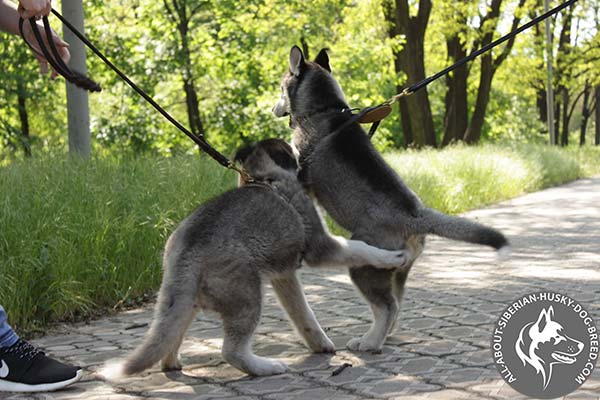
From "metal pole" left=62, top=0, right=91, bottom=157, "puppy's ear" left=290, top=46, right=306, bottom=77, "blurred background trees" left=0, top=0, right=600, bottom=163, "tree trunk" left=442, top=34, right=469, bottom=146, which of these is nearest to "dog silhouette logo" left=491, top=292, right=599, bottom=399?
"puppy's ear" left=290, top=46, right=306, bottom=77

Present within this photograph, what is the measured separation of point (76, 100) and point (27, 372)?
6298mm

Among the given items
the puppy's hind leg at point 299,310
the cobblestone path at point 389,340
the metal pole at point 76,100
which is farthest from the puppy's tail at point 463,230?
the metal pole at point 76,100

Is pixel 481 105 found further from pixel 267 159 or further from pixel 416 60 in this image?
pixel 267 159

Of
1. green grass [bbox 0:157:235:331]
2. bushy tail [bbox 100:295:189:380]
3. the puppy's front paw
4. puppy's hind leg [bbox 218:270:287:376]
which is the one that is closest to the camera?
bushy tail [bbox 100:295:189:380]

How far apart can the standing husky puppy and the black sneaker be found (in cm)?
183

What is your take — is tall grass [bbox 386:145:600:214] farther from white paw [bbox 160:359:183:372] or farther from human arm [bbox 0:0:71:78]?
human arm [bbox 0:0:71:78]

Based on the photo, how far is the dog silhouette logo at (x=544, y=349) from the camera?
4543mm

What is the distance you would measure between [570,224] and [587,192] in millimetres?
6702

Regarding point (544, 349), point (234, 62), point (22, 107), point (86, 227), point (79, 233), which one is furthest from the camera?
point (234, 62)

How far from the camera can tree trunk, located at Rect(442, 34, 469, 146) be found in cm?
2547

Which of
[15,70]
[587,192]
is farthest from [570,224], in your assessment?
[15,70]

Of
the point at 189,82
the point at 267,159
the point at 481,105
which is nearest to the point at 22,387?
the point at 267,159

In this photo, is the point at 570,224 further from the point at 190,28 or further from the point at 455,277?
the point at 190,28

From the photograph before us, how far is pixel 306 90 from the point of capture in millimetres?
6039
